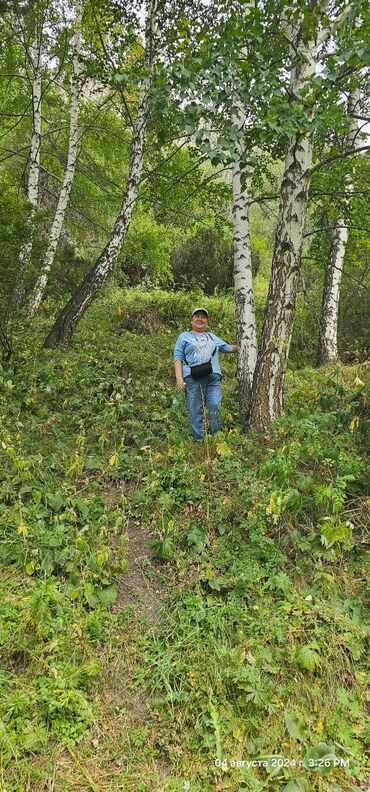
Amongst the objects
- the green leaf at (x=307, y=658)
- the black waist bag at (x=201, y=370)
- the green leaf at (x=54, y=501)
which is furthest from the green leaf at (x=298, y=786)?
the black waist bag at (x=201, y=370)

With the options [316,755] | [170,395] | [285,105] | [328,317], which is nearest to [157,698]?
[316,755]

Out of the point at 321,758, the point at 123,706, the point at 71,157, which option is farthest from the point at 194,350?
the point at 71,157

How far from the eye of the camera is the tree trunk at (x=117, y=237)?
22.4ft

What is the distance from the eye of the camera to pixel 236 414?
5.39 meters

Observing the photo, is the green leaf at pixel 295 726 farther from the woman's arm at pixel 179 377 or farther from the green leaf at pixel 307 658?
the woman's arm at pixel 179 377

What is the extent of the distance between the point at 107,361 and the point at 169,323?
2.99 m

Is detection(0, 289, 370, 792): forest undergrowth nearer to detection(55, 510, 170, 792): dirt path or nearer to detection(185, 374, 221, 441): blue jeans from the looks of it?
detection(55, 510, 170, 792): dirt path

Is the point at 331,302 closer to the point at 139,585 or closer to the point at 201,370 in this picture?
the point at 201,370

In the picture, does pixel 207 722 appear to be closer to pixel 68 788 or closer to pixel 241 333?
pixel 68 788

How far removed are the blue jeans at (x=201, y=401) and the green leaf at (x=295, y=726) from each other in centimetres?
287

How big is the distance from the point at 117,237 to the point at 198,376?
3.60 metres

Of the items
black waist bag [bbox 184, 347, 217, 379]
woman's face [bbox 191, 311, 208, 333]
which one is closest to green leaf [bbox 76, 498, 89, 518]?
black waist bag [bbox 184, 347, 217, 379]

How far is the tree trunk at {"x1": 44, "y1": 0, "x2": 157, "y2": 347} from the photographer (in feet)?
22.4

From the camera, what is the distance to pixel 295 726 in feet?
7.65
